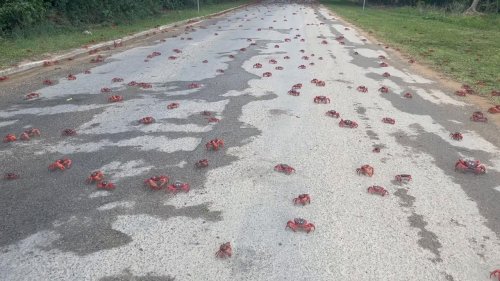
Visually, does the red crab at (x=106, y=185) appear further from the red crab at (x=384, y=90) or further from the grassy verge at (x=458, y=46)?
the grassy verge at (x=458, y=46)

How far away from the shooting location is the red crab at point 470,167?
5.72 metres

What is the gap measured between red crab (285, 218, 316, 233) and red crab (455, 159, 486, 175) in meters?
2.52

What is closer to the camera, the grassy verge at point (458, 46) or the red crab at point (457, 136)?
the red crab at point (457, 136)

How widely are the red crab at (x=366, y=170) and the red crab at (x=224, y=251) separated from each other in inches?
92.0

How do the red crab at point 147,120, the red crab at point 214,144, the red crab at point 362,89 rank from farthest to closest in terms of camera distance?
the red crab at point 362,89 < the red crab at point 147,120 < the red crab at point 214,144

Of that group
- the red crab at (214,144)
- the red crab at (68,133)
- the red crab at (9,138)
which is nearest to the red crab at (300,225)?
the red crab at (214,144)

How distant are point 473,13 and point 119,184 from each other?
37036mm

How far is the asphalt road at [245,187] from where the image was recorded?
390cm

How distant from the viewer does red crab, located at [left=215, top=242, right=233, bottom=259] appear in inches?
155

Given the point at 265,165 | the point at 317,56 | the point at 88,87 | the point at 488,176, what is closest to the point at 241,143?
the point at 265,165

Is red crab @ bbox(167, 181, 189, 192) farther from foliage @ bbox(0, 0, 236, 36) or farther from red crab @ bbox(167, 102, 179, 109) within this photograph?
foliage @ bbox(0, 0, 236, 36)

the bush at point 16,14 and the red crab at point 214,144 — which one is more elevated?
the bush at point 16,14

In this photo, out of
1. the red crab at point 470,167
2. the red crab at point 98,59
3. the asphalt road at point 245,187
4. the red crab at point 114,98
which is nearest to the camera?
the asphalt road at point 245,187

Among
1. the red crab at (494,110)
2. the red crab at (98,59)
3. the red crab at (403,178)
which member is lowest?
the red crab at (98,59)
